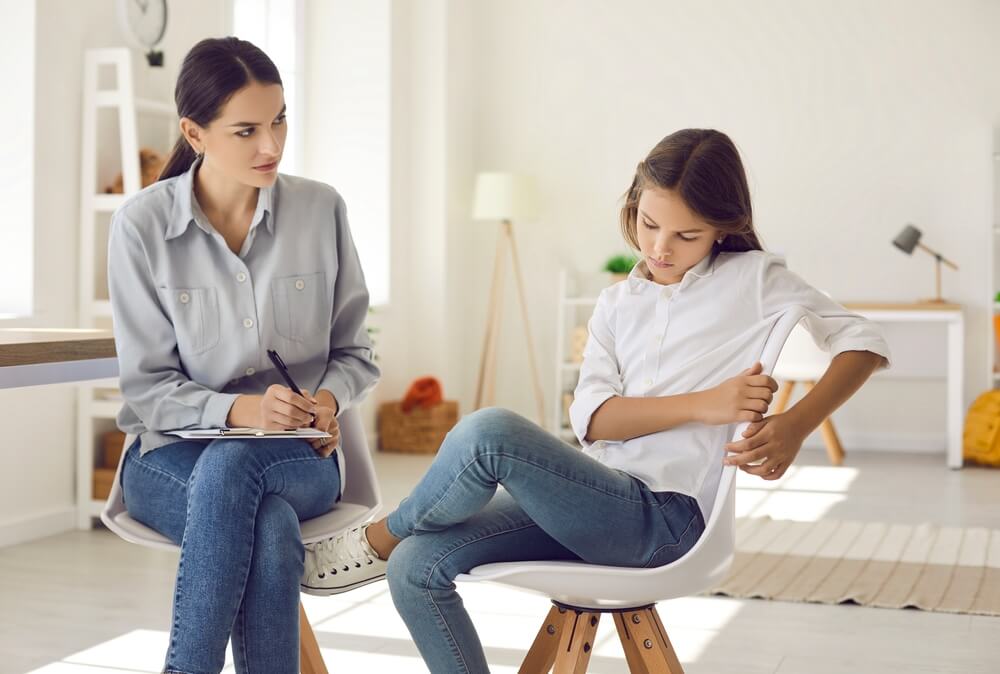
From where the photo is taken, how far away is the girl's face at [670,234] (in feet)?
5.50

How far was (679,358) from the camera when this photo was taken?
5.59 ft

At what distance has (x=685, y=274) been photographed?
173cm

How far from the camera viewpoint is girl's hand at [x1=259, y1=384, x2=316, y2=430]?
1.67m

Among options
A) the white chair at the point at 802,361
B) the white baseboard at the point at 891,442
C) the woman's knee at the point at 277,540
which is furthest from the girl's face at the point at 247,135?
the white baseboard at the point at 891,442

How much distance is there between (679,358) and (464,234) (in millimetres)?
4710

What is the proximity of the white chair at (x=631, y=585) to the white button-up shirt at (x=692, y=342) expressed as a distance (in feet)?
0.18

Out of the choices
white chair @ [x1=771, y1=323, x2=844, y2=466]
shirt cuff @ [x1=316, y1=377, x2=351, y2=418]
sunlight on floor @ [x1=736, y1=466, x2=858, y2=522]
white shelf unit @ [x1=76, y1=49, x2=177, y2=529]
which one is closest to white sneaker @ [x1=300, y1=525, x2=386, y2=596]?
shirt cuff @ [x1=316, y1=377, x2=351, y2=418]

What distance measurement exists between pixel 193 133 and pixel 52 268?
205 cm

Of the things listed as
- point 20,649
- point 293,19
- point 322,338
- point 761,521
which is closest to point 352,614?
point 20,649

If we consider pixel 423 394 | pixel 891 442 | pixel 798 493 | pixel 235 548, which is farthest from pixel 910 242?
pixel 235 548

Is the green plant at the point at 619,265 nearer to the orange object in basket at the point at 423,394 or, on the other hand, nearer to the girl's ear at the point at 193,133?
the orange object in basket at the point at 423,394

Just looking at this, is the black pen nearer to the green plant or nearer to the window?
the window

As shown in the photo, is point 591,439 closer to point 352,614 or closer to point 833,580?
point 352,614

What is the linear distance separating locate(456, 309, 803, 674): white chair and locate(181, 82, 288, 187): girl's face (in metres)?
0.71
